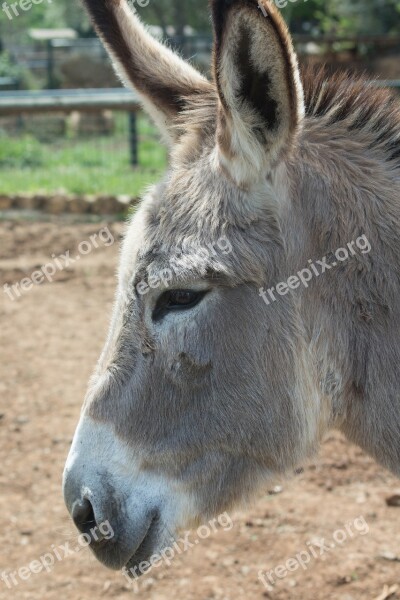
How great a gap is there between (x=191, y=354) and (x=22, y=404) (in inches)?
137

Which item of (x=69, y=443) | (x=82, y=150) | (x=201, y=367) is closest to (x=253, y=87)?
(x=201, y=367)

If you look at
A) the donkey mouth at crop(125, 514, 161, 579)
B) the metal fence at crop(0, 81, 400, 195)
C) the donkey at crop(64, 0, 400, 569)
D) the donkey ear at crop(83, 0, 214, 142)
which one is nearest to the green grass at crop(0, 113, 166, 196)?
the metal fence at crop(0, 81, 400, 195)

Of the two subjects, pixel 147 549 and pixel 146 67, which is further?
pixel 146 67

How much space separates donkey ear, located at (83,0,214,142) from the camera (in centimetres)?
254

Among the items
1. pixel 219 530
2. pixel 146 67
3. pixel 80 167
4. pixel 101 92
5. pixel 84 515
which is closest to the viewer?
pixel 84 515

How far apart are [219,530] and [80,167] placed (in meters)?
9.67

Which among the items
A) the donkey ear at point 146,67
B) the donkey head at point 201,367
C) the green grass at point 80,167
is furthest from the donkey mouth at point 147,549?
the green grass at point 80,167

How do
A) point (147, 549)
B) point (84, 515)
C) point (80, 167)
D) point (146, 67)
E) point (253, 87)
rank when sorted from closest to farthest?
point (253, 87), point (84, 515), point (147, 549), point (146, 67), point (80, 167)

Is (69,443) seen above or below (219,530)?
below

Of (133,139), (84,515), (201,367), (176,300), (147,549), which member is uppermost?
(176,300)

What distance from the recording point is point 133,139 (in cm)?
1182

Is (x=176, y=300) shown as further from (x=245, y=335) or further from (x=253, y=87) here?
(x=253, y=87)

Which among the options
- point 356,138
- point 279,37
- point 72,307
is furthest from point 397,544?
point 72,307

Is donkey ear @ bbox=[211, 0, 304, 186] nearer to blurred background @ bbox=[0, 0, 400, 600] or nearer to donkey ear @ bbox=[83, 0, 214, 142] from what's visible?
donkey ear @ bbox=[83, 0, 214, 142]
